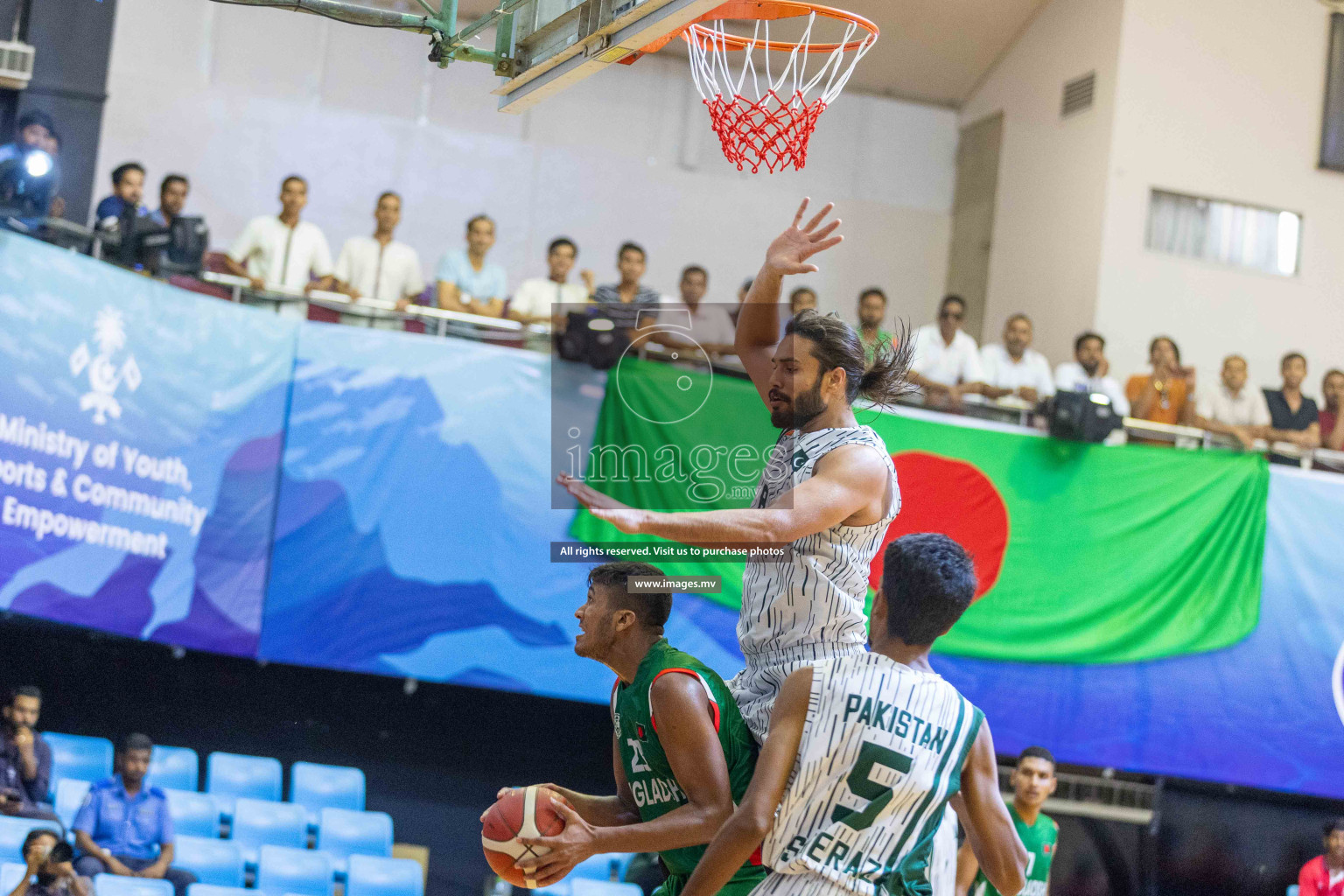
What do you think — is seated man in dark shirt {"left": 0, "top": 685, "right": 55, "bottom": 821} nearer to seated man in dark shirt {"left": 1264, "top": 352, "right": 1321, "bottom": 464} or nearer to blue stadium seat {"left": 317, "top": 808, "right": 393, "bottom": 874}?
blue stadium seat {"left": 317, "top": 808, "right": 393, "bottom": 874}

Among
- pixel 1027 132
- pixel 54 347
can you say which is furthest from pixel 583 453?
pixel 1027 132

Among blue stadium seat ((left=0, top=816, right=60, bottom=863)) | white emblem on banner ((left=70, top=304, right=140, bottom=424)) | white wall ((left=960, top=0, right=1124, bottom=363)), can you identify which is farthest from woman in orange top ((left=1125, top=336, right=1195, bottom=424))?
blue stadium seat ((left=0, top=816, right=60, bottom=863))

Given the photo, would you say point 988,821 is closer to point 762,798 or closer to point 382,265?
point 762,798

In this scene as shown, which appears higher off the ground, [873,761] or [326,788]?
[873,761]

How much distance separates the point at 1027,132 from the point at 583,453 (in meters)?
11.5

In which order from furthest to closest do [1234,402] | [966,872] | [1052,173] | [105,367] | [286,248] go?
[1052,173] → [1234,402] → [286,248] → [105,367] → [966,872]

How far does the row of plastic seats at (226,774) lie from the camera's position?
8.80m

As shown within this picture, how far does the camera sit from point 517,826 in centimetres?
309

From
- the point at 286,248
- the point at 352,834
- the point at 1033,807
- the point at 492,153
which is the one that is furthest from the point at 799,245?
the point at 492,153

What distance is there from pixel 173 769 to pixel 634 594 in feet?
22.5

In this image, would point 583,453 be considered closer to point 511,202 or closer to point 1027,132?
point 511,202

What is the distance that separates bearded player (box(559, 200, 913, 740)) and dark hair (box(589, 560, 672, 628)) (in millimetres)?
111

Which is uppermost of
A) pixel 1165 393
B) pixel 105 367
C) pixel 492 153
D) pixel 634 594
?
pixel 492 153

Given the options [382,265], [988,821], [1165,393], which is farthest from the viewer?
[1165,393]
